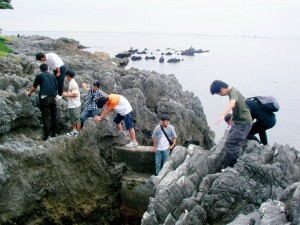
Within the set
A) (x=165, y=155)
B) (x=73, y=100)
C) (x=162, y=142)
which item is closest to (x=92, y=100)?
(x=73, y=100)

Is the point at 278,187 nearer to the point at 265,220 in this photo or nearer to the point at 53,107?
the point at 265,220

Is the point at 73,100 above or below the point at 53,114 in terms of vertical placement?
above

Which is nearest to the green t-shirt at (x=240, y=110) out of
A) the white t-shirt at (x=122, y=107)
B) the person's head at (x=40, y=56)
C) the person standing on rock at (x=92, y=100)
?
the white t-shirt at (x=122, y=107)

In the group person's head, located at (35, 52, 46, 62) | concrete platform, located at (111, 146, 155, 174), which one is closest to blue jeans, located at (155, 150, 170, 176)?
concrete platform, located at (111, 146, 155, 174)

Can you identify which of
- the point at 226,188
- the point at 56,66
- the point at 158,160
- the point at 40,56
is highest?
the point at 40,56

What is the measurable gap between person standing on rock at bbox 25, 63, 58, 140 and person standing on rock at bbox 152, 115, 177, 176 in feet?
13.4

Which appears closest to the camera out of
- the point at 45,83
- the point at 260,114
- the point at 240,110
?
the point at 240,110

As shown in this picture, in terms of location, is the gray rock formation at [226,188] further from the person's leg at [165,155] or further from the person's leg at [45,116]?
the person's leg at [45,116]

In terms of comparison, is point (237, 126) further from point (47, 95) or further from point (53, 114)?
point (53, 114)

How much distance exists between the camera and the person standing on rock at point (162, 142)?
1438 centimetres

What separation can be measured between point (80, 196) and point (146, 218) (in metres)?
3.79

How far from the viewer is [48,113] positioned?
52.4 feet

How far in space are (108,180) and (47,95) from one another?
12.4 feet

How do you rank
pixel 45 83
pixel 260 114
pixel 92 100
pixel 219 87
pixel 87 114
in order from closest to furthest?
1. pixel 219 87
2. pixel 260 114
3. pixel 45 83
4. pixel 92 100
5. pixel 87 114
